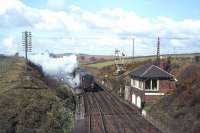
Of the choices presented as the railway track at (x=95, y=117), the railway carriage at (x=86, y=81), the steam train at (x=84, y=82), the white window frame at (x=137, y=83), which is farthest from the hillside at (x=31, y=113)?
the railway carriage at (x=86, y=81)

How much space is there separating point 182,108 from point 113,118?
345 inches

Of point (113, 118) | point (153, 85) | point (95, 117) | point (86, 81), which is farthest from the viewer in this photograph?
point (86, 81)

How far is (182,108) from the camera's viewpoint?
40.9m

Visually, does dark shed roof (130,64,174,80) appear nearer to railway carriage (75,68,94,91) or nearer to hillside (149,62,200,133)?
hillside (149,62,200,133)

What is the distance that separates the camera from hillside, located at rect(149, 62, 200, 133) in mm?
35053

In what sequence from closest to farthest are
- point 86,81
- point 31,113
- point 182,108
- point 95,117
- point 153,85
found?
point 31,113 < point 182,108 < point 95,117 < point 153,85 < point 86,81

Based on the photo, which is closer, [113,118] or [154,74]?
[113,118]

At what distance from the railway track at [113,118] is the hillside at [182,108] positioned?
1.86 m

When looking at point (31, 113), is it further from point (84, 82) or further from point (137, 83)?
point (84, 82)

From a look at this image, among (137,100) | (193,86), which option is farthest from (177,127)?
(137,100)

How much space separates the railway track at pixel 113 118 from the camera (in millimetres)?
39103

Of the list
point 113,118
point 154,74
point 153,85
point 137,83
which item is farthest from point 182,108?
point 137,83

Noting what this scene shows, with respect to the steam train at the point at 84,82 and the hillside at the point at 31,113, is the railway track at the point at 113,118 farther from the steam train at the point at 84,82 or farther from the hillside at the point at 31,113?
the steam train at the point at 84,82

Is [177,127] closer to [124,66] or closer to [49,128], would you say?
[49,128]
